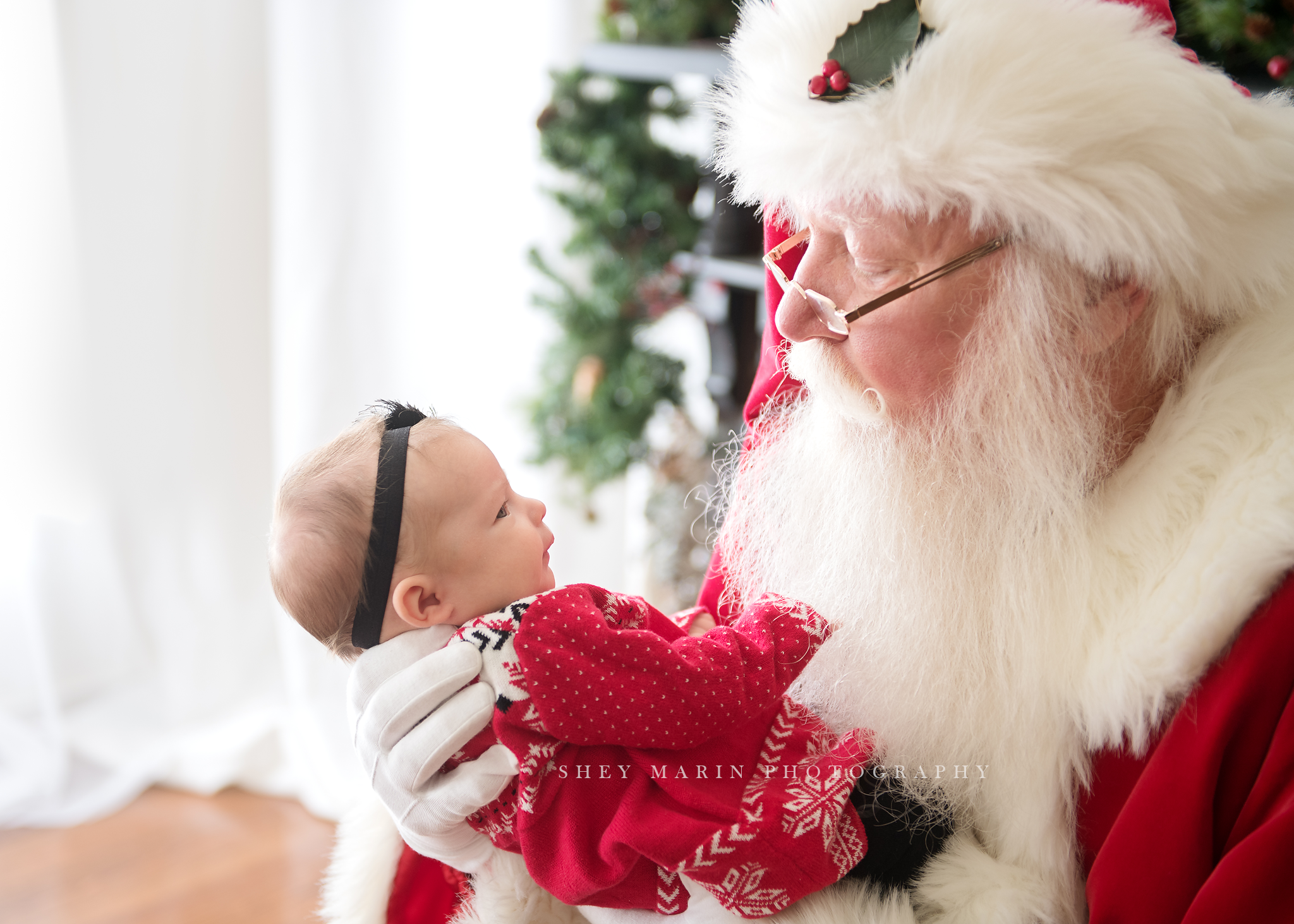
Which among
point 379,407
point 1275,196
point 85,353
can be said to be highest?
point 1275,196

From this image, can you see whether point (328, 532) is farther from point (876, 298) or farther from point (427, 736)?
point (876, 298)

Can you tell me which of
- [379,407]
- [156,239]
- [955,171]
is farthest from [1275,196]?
[156,239]

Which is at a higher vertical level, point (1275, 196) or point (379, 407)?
point (1275, 196)

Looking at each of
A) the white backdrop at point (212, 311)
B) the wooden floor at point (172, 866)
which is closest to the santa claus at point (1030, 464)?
the wooden floor at point (172, 866)

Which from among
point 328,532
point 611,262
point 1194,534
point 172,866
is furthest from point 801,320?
point 172,866

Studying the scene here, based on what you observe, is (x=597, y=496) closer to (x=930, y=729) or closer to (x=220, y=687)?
(x=220, y=687)

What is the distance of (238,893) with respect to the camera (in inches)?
86.7

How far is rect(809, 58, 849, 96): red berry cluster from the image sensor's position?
99 cm

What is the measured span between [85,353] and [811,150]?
83.4 inches

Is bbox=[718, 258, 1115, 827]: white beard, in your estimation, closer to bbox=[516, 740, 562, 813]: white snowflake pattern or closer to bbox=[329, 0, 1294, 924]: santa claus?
bbox=[329, 0, 1294, 924]: santa claus

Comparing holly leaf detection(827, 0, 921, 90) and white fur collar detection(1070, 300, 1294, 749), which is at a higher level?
holly leaf detection(827, 0, 921, 90)

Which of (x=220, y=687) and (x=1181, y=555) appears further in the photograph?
(x=220, y=687)

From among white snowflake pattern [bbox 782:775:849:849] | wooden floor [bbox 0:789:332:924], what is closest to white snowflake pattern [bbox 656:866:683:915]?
white snowflake pattern [bbox 782:775:849:849]

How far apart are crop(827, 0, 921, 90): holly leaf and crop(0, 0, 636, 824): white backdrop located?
1.74 metres
